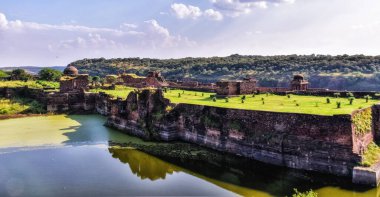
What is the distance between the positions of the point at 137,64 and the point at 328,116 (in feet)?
353

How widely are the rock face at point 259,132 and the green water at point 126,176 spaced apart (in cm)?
81

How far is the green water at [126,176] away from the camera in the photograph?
16766 millimetres

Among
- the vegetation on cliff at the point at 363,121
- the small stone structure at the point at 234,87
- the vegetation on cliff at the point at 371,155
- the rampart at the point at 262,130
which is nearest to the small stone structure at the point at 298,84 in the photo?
the small stone structure at the point at 234,87

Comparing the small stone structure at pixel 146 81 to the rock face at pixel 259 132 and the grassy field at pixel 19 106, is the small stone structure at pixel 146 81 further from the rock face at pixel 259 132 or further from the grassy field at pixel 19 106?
the rock face at pixel 259 132

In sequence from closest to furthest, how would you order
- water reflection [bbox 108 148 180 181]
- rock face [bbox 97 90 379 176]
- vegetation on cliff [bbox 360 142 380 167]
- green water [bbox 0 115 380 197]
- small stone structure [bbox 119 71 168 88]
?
green water [bbox 0 115 380 197], vegetation on cliff [bbox 360 142 380 167], rock face [bbox 97 90 379 176], water reflection [bbox 108 148 180 181], small stone structure [bbox 119 71 168 88]

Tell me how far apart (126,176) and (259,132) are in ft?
26.1

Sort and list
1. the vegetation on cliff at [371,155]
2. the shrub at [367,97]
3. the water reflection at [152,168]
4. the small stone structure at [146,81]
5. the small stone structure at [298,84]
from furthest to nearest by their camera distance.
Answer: the small stone structure at [146,81]
the small stone structure at [298,84]
the shrub at [367,97]
the water reflection at [152,168]
the vegetation on cliff at [371,155]

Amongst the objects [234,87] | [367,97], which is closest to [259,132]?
[367,97]

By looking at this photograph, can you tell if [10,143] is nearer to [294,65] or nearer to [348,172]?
[348,172]

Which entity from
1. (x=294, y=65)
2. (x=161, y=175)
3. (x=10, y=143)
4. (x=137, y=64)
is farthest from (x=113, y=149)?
(x=137, y=64)

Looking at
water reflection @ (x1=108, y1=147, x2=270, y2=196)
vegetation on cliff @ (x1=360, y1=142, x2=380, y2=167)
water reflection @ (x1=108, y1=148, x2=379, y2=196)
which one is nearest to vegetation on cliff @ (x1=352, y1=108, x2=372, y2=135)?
vegetation on cliff @ (x1=360, y1=142, x2=380, y2=167)

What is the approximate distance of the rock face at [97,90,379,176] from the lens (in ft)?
57.4

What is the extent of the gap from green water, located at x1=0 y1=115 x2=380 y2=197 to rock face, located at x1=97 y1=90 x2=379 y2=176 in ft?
2.65

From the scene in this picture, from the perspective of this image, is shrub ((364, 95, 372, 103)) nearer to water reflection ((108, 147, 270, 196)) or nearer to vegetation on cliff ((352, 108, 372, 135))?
vegetation on cliff ((352, 108, 372, 135))
